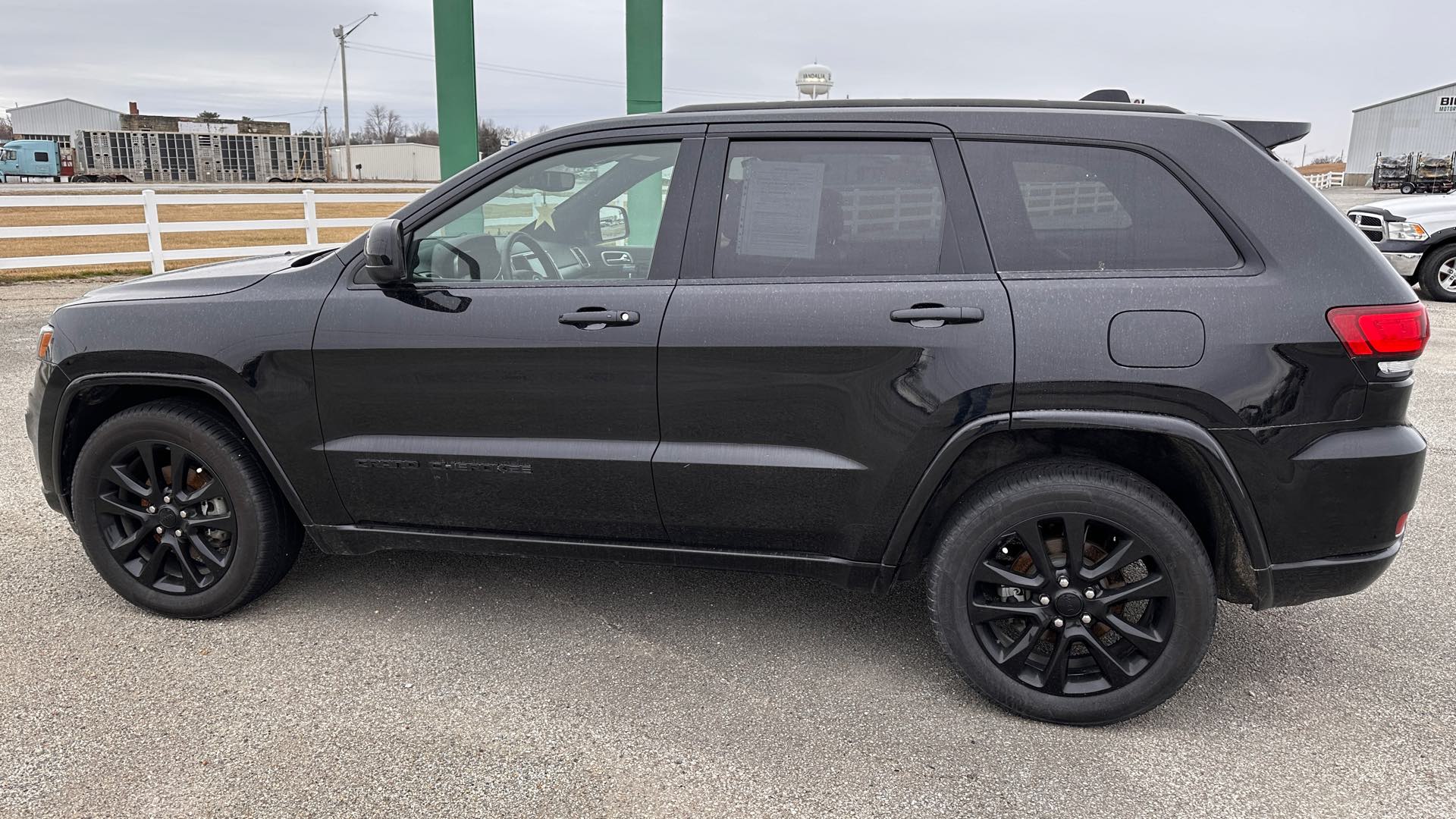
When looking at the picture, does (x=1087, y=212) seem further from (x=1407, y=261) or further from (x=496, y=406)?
(x=1407, y=261)

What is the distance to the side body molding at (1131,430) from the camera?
274 centimetres

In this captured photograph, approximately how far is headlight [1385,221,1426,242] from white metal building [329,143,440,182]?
247 feet

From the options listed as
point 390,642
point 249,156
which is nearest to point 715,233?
point 390,642

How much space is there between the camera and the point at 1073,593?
2.90 meters

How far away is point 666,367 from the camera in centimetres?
304

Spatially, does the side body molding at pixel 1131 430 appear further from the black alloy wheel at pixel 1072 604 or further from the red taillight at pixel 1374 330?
the red taillight at pixel 1374 330

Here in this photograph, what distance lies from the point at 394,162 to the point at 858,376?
8604 cm

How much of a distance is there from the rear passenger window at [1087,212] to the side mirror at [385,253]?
176 cm

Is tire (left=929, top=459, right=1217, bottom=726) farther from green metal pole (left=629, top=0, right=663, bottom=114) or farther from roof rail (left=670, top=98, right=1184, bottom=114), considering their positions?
green metal pole (left=629, top=0, right=663, bottom=114)

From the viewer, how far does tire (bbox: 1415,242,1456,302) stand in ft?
41.3

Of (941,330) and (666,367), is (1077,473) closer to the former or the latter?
(941,330)

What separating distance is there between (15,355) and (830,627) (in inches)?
323

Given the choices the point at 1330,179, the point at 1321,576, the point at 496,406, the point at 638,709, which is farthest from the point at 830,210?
the point at 1330,179

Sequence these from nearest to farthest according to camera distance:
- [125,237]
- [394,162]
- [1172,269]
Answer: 1. [1172,269]
2. [125,237]
3. [394,162]
